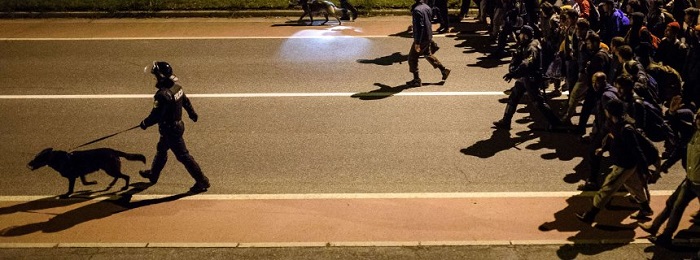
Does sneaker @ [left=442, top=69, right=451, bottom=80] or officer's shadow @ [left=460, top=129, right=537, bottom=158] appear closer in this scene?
officer's shadow @ [left=460, top=129, right=537, bottom=158]

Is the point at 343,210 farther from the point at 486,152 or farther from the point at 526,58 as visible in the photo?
the point at 526,58

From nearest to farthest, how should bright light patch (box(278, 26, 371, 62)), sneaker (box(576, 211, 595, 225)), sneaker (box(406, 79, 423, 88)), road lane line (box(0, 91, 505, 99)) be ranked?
sneaker (box(576, 211, 595, 225)), road lane line (box(0, 91, 505, 99)), sneaker (box(406, 79, 423, 88)), bright light patch (box(278, 26, 371, 62))

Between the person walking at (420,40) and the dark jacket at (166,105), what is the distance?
5.79m

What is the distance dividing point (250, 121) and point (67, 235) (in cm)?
444

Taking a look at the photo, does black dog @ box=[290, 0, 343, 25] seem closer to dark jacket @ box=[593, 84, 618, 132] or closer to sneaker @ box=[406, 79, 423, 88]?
sneaker @ box=[406, 79, 423, 88]

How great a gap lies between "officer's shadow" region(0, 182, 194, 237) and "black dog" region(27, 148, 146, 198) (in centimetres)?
26

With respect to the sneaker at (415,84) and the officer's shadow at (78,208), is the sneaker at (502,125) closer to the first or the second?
the sneaker at (415,84)

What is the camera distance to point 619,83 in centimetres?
908

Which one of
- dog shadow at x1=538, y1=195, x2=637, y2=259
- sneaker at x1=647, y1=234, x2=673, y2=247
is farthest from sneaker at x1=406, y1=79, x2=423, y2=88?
sneaker at x1=647, y1=234, x2=673, y2=247

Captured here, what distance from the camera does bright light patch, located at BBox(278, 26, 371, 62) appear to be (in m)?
16.6

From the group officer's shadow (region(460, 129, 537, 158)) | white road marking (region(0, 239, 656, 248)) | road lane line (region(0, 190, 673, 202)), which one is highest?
officer's shadow (region(460, 129, 537, 158))

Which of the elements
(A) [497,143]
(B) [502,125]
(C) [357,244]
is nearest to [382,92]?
(B) [502,125]

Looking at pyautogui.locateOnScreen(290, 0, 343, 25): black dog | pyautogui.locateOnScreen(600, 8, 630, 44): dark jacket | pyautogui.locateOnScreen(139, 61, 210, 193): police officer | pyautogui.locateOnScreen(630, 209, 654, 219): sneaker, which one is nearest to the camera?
pyautogui.locateOnScreen(630, 209, 654, 219): sneaker

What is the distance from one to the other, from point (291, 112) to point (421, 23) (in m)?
3.10
